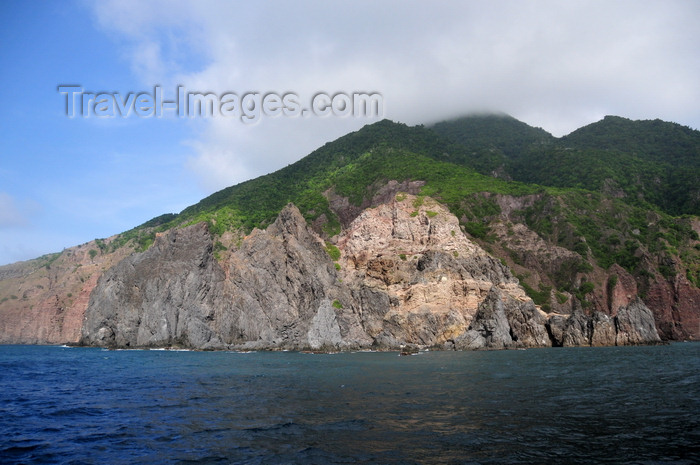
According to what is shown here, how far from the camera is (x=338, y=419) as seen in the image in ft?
66.1

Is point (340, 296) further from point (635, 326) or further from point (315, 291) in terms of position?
point (635, 326)

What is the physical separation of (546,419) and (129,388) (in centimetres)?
2703

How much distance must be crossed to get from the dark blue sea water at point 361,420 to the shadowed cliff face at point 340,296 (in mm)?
47068

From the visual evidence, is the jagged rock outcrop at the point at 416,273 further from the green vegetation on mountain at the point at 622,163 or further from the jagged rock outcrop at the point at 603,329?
the green vegetation on mountain at the point at 622,163

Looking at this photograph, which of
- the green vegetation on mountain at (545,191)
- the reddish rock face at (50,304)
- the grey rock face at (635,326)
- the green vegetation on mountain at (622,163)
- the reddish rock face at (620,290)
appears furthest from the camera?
the green vegetation on mountain at (622,163)

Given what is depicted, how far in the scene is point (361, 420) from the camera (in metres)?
19.8

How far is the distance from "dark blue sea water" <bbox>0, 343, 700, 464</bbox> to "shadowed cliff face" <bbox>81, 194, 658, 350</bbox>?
154 feet

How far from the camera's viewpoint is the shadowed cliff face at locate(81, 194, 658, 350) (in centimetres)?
8112

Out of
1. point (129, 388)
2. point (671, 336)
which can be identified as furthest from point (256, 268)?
point (671, 336)

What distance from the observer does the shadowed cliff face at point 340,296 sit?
81125 mm

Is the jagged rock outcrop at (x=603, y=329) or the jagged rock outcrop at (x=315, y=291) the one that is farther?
the jagged rock outcrop at (x=315, y=291)

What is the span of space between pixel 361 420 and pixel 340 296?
7163 centimetres

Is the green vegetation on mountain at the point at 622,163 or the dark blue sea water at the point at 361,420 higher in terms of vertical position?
the green vegetation on mountain at the point at 622,163

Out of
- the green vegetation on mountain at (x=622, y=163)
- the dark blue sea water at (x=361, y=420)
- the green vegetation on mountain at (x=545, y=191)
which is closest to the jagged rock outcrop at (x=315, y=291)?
the green vegetation on mountain at (x=545, y=191)
